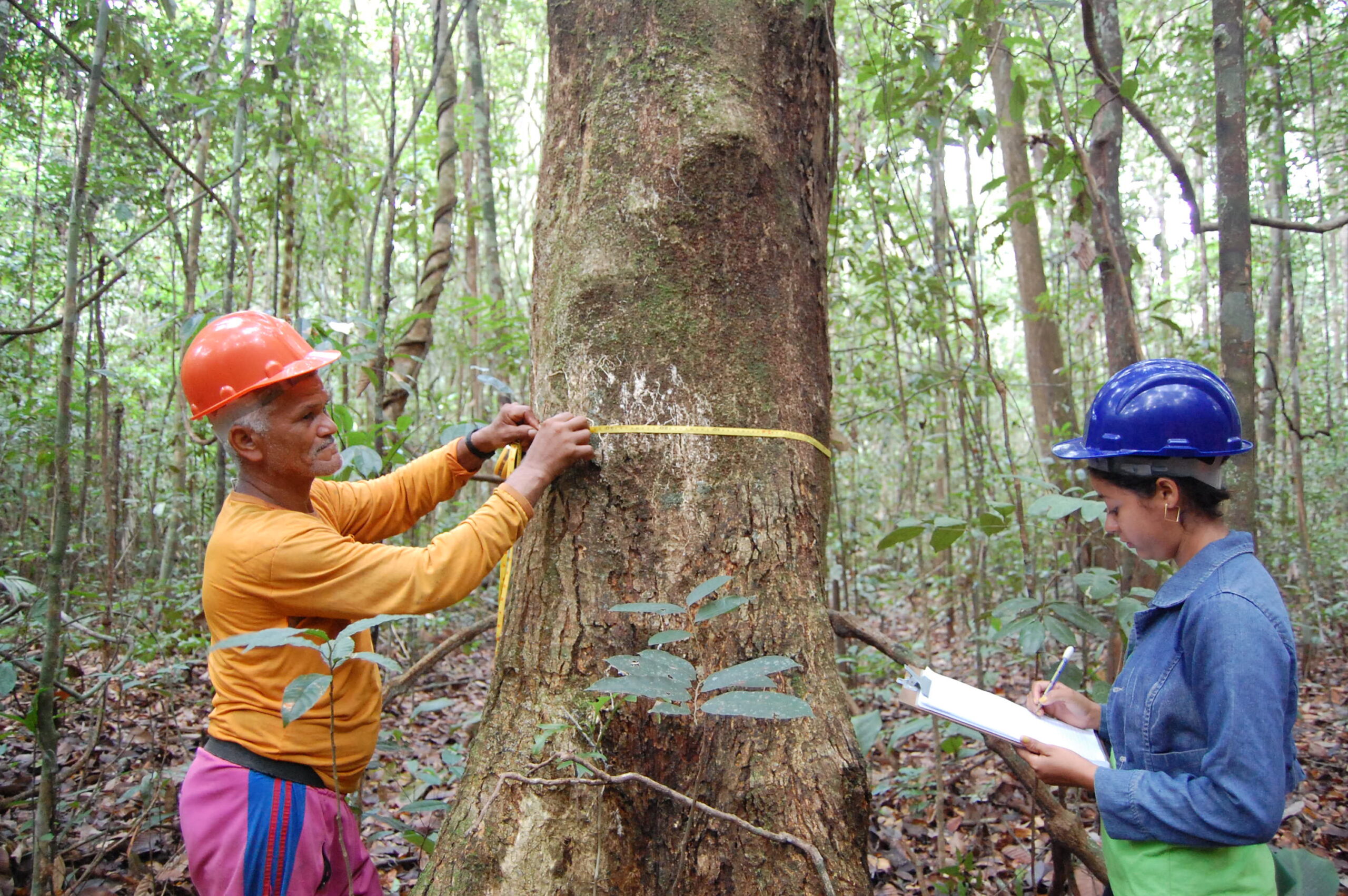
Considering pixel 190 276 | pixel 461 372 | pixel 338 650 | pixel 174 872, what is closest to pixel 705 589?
pixel 338 650

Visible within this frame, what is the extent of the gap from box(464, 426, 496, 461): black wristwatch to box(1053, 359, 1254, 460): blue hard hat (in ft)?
4.65

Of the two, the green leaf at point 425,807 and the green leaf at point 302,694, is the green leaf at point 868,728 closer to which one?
the green leaf at point 425,807

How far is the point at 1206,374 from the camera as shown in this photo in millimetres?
1562

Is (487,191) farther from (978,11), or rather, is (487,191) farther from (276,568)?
(276,568)

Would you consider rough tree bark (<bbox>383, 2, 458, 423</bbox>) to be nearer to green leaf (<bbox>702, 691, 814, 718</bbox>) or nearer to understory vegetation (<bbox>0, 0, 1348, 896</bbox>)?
understory vegetation (<bbox>0, 0, 1348, 896</bbox>)

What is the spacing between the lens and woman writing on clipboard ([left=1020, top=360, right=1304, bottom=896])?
4.32ft

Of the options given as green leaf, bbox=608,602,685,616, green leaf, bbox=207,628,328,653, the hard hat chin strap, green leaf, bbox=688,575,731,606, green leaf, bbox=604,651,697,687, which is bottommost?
green leaf, bbox=604,651,697,687

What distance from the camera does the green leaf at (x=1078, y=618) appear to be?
2176 millimetres

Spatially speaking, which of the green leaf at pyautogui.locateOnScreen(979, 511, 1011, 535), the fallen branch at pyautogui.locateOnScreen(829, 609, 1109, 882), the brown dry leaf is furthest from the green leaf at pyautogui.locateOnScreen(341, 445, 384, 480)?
the green leaf at pyautogui.locateOnScreen(979, 511, 1011, 535)

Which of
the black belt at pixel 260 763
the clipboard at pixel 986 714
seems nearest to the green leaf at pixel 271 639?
the black belt at pixel 260 763

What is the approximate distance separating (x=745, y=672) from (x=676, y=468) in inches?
26.2

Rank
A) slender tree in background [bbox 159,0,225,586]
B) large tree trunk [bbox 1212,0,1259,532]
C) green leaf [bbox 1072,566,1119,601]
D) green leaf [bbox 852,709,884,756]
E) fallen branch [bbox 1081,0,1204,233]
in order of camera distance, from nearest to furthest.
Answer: green leaf [bbox 852,709,884,756], green leaf [bbox 1072,566,1119,601], fallen branch [bbox 1081,0,1204,233], large tree trunk [bbox 1212,0,1259,532], slender tree in background [bbox 159,0,225,586]

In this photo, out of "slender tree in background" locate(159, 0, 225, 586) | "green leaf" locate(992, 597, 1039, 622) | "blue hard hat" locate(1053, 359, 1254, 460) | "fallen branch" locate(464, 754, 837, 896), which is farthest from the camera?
"slender tree in background" locate(159, 0, 225, 586)

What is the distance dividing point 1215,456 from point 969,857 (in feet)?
5.21
